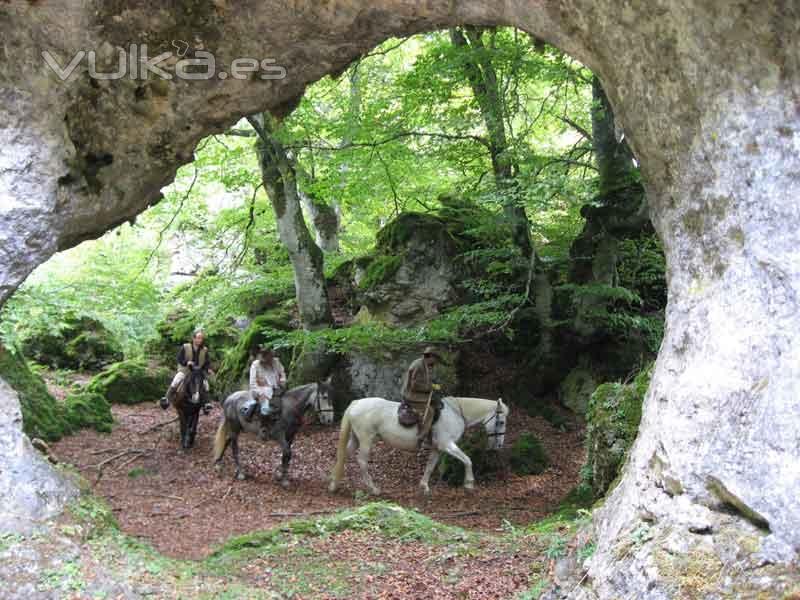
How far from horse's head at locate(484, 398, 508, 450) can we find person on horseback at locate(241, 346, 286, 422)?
137 inches

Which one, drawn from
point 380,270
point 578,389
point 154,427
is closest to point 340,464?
point 154,427

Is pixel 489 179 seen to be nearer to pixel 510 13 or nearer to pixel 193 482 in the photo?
pixel 510 13

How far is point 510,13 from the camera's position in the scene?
6.47 meters

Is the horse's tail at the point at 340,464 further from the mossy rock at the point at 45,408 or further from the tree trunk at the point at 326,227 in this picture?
the tree trunk at the point at 326,227

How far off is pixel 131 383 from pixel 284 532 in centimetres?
1046

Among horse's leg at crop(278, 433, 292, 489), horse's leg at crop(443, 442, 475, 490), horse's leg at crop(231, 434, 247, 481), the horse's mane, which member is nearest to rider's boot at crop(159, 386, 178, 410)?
horse's leg at crop(231, 434, 247, 481)

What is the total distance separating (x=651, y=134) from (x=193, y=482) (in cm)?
848

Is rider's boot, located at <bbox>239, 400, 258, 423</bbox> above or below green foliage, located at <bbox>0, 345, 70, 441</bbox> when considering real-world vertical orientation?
above

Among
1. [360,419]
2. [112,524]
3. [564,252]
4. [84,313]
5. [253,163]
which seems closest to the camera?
[112,524]

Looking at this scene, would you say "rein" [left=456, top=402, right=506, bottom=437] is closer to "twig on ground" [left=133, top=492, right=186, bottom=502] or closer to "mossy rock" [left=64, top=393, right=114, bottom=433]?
"twig on ground" [left=133, top=492, right=186, bottom=502]

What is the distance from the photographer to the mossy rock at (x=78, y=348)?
62.0ft

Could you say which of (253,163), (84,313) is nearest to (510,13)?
(84,313)

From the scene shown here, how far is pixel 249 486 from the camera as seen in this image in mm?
10719

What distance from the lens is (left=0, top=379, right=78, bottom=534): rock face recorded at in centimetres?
536
